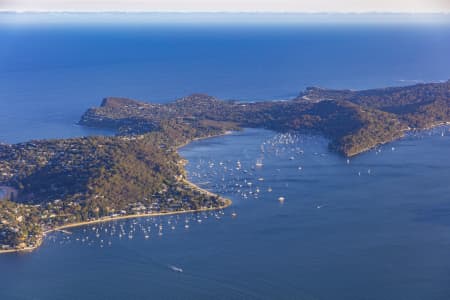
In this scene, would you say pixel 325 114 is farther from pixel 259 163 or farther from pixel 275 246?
pixel 275 246

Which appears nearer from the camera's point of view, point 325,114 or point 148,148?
point 148,148

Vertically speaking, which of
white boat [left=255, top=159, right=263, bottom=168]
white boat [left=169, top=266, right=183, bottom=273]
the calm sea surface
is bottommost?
white boat [left=169, top=266, right=183, bottom=273]

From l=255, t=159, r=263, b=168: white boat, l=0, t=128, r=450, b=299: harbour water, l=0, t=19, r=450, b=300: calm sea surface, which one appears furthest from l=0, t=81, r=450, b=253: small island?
l=255, t=159, r=263, b=168: white boat

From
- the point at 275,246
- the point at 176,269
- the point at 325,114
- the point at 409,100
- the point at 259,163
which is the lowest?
the point at 176,269

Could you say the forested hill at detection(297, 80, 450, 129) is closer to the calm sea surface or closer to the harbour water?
the calm sea surface

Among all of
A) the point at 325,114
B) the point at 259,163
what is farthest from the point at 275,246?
the point at 325,114

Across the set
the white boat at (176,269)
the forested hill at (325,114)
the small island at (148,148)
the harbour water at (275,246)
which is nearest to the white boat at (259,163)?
the harbour water at (275,246)

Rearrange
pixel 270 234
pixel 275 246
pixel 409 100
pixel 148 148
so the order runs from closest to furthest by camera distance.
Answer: pixel 275 246 < pixel 270 234 < pixel 148 148 < pixel 409 100
